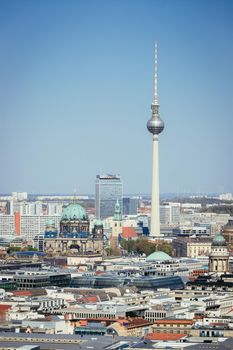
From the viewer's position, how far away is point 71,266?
344 feet

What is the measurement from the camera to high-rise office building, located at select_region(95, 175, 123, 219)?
598ft

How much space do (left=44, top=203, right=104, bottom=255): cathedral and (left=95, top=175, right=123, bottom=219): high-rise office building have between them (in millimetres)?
56542

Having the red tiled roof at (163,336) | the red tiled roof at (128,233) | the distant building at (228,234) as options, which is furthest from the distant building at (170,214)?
the red tiled roof at (163,336)

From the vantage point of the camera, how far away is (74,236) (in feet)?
397

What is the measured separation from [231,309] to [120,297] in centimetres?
616

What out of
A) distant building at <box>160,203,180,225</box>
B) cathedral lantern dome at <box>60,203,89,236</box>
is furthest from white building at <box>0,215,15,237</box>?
cathedral lantern dome at <box>60,203,89,236</box>

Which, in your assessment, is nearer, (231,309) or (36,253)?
(231,309)

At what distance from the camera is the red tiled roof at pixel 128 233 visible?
137750 millimetres

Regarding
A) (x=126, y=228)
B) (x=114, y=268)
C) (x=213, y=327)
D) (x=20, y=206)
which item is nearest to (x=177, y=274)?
(x=114, y=268)

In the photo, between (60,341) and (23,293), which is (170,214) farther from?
(60,341)

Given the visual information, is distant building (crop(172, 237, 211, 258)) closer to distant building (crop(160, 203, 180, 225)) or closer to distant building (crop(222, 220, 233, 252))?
distant building (crop(222, 220, 233, 252))

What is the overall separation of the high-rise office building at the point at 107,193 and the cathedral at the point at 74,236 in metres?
56.5

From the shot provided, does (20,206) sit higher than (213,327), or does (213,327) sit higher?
(20,206)

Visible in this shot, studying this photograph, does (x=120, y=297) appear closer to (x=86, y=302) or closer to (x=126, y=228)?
(x=86, y=302)
